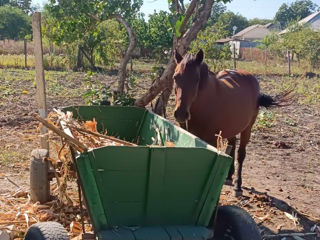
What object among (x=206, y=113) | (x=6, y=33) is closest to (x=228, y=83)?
(x=206, y=113)

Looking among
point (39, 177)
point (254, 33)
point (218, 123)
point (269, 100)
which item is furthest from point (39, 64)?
point (254, 33)

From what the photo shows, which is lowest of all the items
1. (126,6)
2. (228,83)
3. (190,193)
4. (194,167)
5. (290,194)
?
(290,194)

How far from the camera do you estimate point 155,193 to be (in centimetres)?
306

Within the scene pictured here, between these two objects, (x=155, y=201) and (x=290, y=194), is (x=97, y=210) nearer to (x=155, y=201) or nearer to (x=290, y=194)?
(x=155, y=201)

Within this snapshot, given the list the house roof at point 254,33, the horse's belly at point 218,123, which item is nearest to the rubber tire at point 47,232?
the horse's belly at point 218,123

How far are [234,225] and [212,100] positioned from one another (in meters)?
2.06

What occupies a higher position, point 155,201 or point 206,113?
point 206,113

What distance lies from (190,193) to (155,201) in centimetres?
27

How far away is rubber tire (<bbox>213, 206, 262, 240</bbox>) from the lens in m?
3.18

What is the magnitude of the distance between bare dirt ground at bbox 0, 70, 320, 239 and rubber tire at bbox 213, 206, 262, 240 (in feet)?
4.93

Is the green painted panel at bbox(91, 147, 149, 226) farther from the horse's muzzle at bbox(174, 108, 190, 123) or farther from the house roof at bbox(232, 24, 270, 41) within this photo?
the house roof at bbox(232, 24, 270, 41)

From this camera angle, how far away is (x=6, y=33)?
56.8m

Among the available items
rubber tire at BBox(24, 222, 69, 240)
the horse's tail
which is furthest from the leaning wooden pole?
the horse's tail

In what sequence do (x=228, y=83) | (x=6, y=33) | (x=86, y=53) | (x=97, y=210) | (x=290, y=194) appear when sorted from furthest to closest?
1. (x=6, y=33)
2. (x=86, y=53)
3. (x=290, y=194)
4. (x=228, y=83)
5. (x=97, y=210)
